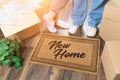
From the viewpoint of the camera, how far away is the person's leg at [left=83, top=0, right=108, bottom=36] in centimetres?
137

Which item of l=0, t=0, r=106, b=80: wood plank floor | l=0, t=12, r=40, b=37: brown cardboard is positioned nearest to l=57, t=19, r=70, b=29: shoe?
l=0, t=12, r=40, b=37: brown cardboard

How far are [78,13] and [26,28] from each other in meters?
0.53

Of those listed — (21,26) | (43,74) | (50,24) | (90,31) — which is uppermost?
(21,26)

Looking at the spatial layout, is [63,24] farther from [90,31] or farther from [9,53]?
[9,53]

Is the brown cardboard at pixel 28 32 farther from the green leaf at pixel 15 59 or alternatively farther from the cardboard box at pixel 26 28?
the green leaf at pixel 15 59

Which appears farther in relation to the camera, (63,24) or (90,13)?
(63,24)

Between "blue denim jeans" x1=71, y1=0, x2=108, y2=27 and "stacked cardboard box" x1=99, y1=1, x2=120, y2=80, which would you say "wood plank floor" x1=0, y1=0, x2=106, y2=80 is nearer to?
"stacked cardboard box" x1=99, y1=1, x2=120, y2=80

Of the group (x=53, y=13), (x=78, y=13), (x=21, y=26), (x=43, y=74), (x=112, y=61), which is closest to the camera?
(x=112, y=61)

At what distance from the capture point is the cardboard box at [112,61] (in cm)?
106

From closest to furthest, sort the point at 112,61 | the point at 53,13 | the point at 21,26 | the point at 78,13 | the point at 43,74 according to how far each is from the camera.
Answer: the point at 112,61
the point at 43,74
the point at 21,26
the point at 78,13
the point at 53,13

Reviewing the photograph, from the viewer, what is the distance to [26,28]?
143 centimetres

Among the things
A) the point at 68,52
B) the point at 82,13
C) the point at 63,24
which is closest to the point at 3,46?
the point at 68,52

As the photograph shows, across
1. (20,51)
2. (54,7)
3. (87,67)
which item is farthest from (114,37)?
(20,51)

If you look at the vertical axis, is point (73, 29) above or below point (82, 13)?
below
